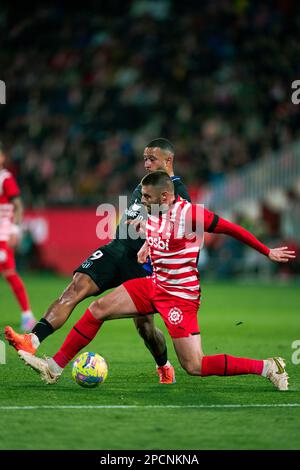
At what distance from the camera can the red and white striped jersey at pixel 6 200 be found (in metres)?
12.1

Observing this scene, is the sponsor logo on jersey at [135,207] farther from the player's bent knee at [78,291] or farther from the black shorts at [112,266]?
the player's bent knee at [78,291]

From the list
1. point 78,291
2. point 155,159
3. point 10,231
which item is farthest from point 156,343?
point 10,231

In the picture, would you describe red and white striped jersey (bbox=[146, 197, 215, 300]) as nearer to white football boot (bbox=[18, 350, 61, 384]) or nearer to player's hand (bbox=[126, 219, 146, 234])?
player's hand (bbox=[126, 219, 146, 234])

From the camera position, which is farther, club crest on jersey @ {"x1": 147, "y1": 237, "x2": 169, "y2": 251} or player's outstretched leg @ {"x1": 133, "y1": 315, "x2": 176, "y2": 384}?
player's outstretched leg @ {"x1": 133, "y1": 315, "x2": 176, "y2": 384}

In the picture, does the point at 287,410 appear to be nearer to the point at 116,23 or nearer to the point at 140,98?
the point at 140,98

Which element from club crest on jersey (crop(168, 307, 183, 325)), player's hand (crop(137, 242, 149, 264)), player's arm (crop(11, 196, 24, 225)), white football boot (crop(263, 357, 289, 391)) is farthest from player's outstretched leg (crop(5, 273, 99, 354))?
player's arm (crop(11, 196, 24, 225))

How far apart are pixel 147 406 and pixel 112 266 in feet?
5.71

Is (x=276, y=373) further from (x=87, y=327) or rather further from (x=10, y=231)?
(x=10, y=231)

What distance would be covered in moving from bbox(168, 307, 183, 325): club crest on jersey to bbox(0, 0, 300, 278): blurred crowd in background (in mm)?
16350

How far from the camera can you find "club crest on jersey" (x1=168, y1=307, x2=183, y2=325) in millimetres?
7293

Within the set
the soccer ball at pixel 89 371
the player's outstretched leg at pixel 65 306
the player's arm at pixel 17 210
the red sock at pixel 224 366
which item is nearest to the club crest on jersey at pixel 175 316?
the red sock at pixel 224 366

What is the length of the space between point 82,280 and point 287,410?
2.25m

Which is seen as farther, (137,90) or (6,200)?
(137,90)

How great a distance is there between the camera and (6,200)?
1243 centimetres
